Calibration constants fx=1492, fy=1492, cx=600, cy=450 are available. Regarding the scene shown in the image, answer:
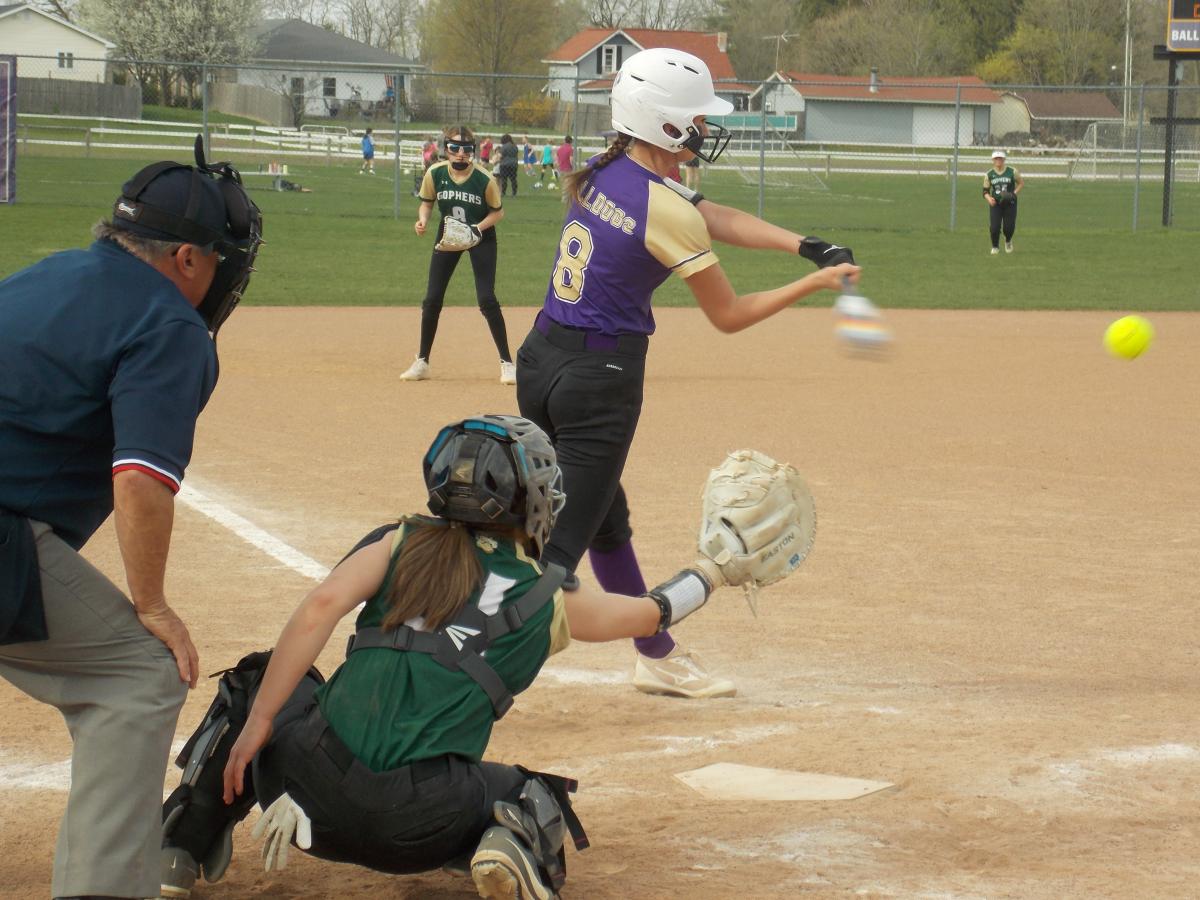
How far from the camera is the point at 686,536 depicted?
7.05 metres

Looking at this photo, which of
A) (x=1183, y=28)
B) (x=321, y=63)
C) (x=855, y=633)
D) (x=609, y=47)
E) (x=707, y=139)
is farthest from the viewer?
(x=609, y=47)

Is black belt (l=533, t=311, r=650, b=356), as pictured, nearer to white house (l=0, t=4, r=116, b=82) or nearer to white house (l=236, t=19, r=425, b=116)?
white house (l=236, t=19, r=425, b=116)

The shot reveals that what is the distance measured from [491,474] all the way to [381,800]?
2.39ft

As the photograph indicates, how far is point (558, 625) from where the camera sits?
3.37m

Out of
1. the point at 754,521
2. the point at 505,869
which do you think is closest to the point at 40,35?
the point at 754,521

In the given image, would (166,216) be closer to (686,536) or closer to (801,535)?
(801,535)

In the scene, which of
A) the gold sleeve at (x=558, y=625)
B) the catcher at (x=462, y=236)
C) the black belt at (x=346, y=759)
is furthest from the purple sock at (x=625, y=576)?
the catcher at (x=462, y=236)

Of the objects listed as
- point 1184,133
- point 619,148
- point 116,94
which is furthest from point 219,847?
point 1184,133

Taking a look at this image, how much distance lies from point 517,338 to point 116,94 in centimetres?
3720

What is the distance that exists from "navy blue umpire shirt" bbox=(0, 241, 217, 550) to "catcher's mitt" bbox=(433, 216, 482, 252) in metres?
8.35

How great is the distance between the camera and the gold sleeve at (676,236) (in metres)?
4.52

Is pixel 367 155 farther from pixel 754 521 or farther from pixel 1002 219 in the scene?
Result: pixel 754 521

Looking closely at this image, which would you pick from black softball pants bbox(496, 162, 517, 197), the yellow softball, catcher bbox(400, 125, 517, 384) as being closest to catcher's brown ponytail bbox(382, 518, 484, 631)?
the yellow softball

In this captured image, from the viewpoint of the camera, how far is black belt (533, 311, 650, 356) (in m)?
4.69
